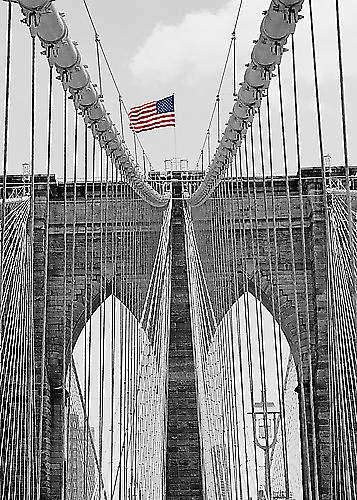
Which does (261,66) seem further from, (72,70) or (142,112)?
(142,112)

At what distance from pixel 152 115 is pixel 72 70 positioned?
10.6 metres

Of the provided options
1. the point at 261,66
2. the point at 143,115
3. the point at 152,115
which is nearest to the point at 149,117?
the point at 152,115

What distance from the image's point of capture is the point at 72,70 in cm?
635

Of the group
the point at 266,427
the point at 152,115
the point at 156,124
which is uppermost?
the point at 152,115

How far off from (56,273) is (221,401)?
18.2ft

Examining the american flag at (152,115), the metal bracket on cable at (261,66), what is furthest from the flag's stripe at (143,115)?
the metal bracket on cable at (261,66)

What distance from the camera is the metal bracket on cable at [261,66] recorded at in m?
5.01

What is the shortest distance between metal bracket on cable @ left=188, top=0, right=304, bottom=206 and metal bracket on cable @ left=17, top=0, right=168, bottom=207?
90cm

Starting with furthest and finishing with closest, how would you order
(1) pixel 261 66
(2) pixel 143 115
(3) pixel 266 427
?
1. (2) pixel 143 115
2. (3) pixel 266 427
3. (1) pixel 261 66

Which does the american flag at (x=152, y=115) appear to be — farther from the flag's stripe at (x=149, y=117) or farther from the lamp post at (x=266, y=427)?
the lamp post at (x=266, y=427)

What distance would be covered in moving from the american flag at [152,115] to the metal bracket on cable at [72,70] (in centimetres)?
633

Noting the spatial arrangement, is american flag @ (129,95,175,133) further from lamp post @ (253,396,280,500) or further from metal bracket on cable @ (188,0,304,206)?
metal bracket on cable @ (188,0,304,206)

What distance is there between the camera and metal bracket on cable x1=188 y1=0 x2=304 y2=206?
16.4 ft

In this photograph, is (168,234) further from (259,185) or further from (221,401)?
(221,401)
